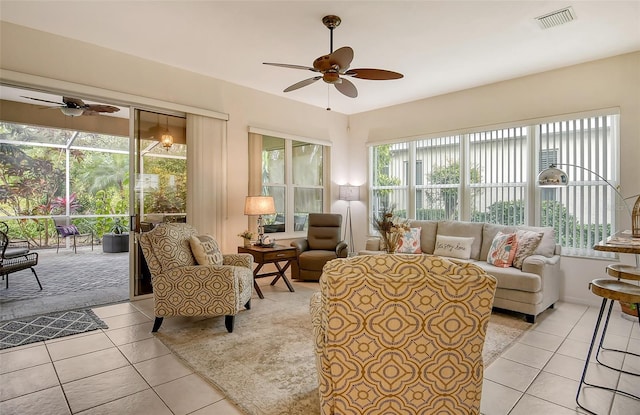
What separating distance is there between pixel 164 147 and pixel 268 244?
6.05 feet

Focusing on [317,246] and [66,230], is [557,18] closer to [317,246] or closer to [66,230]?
[317,246]

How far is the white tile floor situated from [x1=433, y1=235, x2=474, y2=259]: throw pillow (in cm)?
130

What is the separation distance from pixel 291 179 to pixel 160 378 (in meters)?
3.92

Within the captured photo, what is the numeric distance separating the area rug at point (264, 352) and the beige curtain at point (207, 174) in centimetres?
144

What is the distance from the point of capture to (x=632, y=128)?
3814 mm

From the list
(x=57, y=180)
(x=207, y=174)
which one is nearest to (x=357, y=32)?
(x=207, y=174)

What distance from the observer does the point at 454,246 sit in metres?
4.42

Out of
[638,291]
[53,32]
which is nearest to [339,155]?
[53,32]

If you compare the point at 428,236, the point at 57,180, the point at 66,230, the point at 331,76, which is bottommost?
the point at 66,230

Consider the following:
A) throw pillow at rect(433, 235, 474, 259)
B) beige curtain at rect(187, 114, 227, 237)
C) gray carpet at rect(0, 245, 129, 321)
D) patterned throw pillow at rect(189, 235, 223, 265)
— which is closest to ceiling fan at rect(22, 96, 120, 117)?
beige curtain at rect(187, 114, 227, 237)

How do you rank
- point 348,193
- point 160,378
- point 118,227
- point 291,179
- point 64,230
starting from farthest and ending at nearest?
point 118,227 → point 64,230 → point 348,193 → point 291,179 → point 160,378

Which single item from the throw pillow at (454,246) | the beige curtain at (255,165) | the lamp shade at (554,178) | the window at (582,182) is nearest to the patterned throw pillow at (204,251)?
the beige curtain at (255,165)

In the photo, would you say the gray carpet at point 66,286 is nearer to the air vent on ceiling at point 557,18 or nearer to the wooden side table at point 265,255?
the wooden side table at point 265,255

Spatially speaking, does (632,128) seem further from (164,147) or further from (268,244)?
(164,147)
